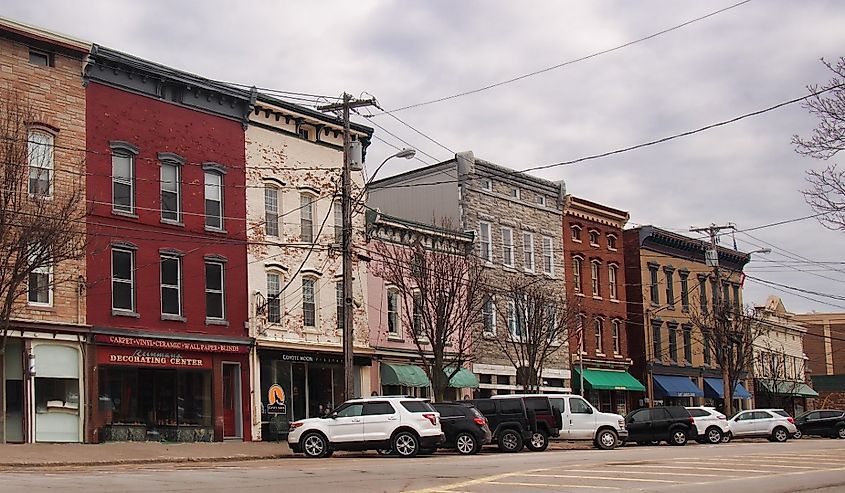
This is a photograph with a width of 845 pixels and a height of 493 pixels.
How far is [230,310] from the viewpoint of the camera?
37.8m

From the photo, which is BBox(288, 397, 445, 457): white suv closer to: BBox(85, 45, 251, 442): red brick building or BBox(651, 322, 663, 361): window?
BBox(85, 45, 251, 442): red brick building

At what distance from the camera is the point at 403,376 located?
43969 mm

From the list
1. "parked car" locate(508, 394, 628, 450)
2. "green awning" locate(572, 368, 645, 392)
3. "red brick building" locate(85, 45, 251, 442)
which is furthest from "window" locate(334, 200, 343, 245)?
"green awning" locate(572, 368, 645, 392)

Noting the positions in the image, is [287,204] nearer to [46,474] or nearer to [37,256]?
[37,256]

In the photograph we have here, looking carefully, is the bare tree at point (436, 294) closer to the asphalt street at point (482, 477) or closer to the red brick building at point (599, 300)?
the red brick building at point (599, 300)

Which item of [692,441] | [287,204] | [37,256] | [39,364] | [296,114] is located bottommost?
[692,441]

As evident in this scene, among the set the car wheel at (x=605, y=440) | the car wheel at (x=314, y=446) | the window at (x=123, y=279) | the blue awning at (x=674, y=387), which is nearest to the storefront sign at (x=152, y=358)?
the window at (x=123, y=279)

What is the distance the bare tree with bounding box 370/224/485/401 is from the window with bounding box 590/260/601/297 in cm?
1220

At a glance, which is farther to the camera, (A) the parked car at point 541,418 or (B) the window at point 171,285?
(B) the window at point 171,285

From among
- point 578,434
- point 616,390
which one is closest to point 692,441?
point 578,434

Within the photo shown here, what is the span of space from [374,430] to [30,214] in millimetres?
10453

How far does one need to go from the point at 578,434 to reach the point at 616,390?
22.3 meters

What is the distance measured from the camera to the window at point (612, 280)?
5959 cm

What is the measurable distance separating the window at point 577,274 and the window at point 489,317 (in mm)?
7708
